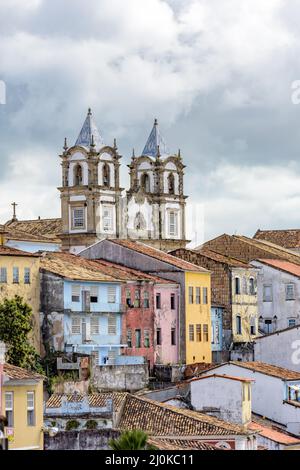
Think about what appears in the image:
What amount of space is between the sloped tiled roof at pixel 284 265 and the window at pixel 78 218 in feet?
72.9

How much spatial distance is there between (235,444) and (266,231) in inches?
2138

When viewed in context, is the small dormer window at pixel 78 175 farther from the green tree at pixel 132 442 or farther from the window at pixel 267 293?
the green tree at pixel 132 442

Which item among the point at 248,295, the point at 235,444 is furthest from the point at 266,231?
the point at 235,444

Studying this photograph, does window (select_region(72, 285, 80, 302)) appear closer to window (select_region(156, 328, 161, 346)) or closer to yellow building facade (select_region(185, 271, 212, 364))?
window (select_region(156, 328, 161, 346))

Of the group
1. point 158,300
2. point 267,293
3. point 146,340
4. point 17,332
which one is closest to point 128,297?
point 146,340

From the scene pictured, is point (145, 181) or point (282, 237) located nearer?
point (282, 237)

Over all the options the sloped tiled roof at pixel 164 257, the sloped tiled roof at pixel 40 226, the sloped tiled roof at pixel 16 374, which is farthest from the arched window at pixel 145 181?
the sloped tiled roof at pixel 16 374

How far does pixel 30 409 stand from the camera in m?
39.7

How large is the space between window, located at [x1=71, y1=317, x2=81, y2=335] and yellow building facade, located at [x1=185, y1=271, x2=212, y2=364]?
8203 mm

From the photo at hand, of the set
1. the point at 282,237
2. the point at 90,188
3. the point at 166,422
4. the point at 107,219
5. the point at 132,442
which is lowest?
the point at 166,422

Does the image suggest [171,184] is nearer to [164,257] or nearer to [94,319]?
[164,257]

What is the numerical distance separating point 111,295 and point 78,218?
37.4 meters
